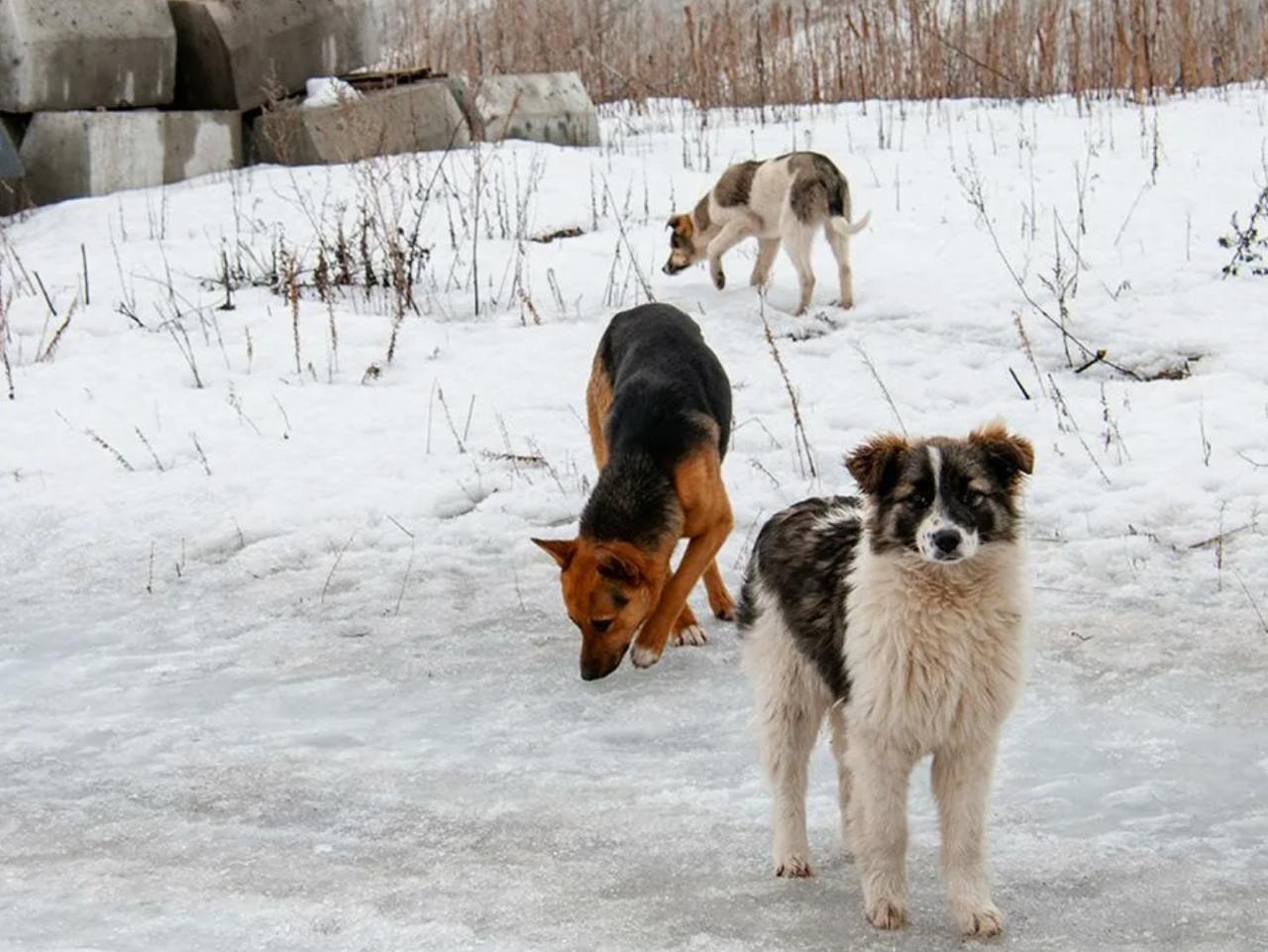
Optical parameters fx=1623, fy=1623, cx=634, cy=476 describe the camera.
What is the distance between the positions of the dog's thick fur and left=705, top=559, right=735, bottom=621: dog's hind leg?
4279mm

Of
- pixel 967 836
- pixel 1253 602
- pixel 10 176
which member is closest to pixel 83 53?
pixel 10 176

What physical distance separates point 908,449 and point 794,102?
1291cm

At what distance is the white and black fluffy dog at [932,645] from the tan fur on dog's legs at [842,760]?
163 millimetres

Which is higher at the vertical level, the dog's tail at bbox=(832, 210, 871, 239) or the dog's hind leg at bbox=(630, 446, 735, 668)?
the dog's tail at bbox=(832, 210, 871, 239)

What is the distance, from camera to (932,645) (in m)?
3.98

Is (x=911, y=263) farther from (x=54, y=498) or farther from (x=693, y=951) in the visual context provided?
(x=693, y=951)

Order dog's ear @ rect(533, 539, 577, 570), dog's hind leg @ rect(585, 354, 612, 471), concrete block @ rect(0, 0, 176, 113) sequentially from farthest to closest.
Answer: concrete block @ rect(0, 0, 176, 113) → dog's hind leg @ rect(585, 354, 612, 471) → dog's ear @ rect(533, 539, 577, 570)

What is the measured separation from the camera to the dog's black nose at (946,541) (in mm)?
3883

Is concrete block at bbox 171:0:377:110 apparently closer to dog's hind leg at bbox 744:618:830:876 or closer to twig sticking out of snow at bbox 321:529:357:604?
twig sticking out of snow at bbox 321:529:357:604

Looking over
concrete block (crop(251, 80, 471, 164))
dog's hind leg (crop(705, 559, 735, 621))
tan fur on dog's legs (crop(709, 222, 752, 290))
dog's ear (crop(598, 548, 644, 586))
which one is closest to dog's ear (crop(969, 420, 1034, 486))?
dog's ear (crop(598, 548, 644, 586))

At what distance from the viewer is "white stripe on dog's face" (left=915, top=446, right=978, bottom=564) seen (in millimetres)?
3887

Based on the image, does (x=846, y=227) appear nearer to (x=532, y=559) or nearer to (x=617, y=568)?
(x=532, y=559)

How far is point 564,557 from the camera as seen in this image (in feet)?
19.5

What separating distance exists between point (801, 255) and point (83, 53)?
622 cm
